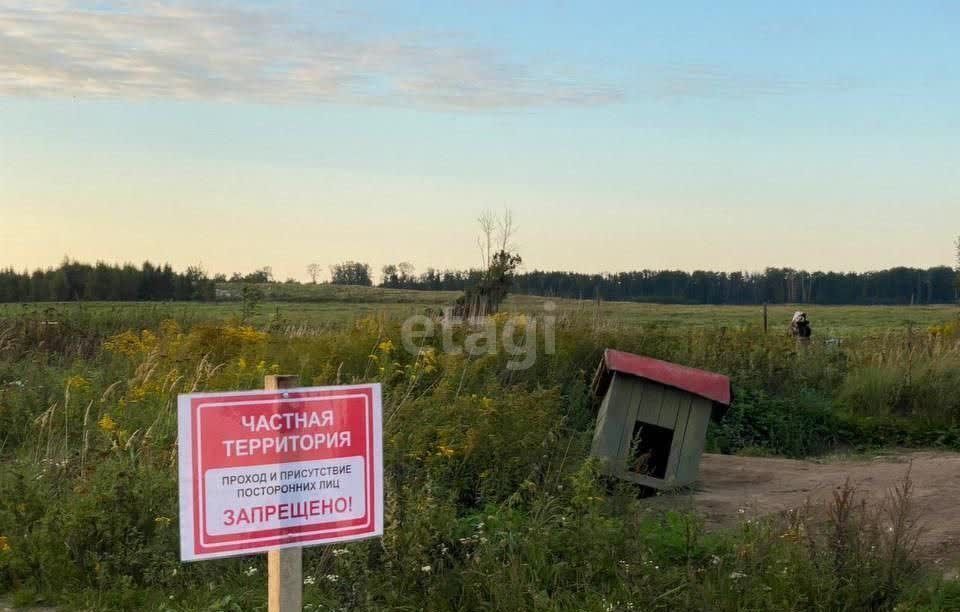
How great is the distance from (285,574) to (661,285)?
84.7 metres

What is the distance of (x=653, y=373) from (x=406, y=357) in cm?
306

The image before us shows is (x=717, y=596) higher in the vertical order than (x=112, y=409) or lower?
lower


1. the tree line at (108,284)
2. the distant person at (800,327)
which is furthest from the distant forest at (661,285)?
the distant person at (800,327)

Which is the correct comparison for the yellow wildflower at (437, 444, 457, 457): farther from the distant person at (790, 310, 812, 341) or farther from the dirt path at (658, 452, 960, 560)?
the distant person at (790, 310, 812, 341)

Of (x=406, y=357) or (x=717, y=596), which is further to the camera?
(x=406, y=357)

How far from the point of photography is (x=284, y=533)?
11.5 ft

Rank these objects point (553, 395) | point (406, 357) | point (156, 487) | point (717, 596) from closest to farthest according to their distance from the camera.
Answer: point (717, 596), point (156, 487), point (553, 395), point (406, 357)

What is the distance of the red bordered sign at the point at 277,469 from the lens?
340cm

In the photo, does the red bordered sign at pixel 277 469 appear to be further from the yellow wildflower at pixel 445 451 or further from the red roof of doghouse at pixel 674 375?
the red roof of doghouse at pixel 674 375

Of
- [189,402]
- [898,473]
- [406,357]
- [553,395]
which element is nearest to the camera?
[189,402]

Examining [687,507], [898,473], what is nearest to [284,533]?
[687,507]

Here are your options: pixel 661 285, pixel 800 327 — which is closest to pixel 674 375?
pixel 800 327

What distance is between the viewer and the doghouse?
8.55 m

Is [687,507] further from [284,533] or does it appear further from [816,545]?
[284,533]
